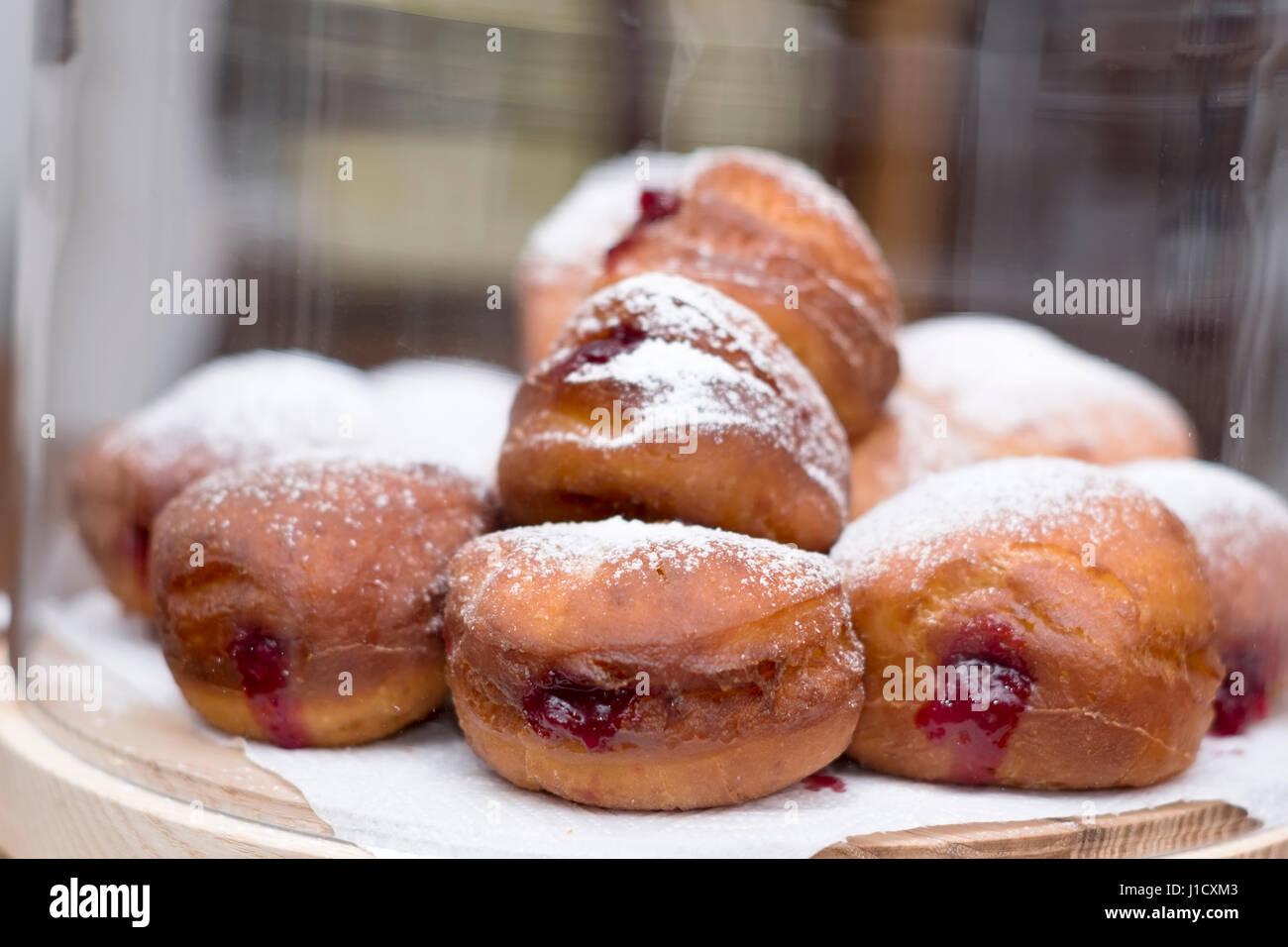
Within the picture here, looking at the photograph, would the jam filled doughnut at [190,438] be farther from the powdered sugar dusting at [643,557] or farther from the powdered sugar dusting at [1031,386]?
the powdered sugar dusting at [1031,386]

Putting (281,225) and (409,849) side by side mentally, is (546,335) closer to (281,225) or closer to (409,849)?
(281,225)

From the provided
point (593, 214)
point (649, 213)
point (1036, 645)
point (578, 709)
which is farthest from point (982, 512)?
point (593, 214)

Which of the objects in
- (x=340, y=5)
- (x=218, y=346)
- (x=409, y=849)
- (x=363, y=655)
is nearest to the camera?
(x=409, y=849)

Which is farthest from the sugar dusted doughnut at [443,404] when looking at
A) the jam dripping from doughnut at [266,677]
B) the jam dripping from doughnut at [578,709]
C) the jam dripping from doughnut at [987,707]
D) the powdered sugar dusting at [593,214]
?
the jam dripping from doughnut at [987,707]

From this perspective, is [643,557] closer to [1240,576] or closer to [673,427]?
[673,427]

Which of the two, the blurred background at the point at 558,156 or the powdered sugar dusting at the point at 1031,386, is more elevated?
the blurred background at the point at 558,156
